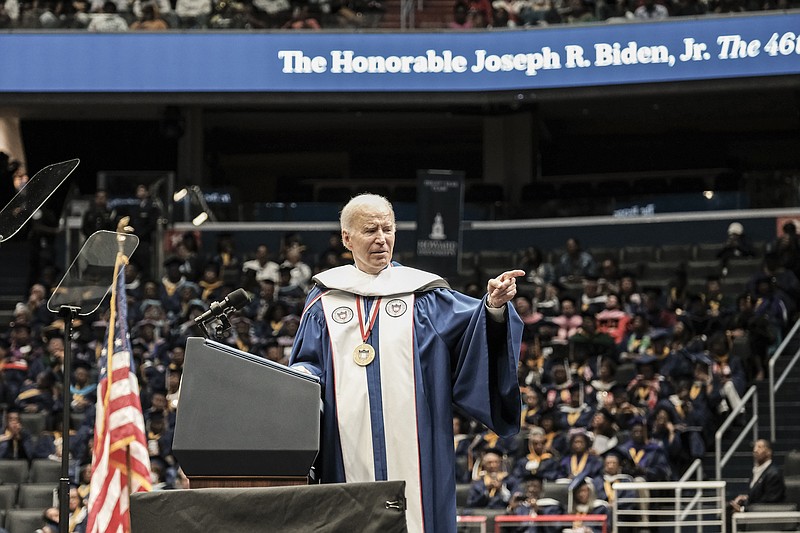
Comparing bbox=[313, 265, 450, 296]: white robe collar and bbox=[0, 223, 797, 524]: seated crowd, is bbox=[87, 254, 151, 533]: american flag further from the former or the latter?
bbox=[313, 265, 450, 296]: white robe collar

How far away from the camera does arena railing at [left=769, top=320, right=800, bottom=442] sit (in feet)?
51.1

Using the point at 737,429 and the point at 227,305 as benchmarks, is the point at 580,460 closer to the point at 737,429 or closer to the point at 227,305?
the point at 737,429

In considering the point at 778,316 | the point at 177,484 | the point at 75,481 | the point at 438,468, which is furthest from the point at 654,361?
the point at 438,468

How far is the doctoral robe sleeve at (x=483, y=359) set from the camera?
4.85 m

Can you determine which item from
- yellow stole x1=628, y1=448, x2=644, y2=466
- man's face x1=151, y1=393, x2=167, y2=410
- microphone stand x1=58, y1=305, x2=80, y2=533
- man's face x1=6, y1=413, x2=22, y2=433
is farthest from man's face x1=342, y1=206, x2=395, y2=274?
man's face x1=6, y1=413, x2=22, y2=433

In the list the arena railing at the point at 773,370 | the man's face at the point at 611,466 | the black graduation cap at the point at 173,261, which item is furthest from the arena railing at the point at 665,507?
the black graduation cap at the point at 173,261

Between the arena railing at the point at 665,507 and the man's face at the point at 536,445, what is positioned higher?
the man's face at the point at 536,445

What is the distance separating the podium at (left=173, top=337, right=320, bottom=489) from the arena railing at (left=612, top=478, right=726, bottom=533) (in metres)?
8.62

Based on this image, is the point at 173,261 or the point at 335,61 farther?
the point at 335,61

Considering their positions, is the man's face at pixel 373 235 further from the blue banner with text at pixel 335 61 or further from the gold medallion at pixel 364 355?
the blue banner with text at pixel 335 61

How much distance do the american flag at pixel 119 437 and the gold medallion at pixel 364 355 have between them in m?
5.65

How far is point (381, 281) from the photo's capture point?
201 inches

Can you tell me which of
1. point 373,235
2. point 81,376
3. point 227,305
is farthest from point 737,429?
point 227,305

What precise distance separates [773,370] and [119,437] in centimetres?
863
